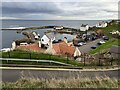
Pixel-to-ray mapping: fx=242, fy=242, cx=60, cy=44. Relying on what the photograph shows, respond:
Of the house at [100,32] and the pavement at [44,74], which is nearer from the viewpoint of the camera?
the pavement at [44,74]

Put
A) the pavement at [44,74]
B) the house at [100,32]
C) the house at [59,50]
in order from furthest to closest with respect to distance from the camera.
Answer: the house at [100,32]
the house at [59,50]
the pavement at [44,74]

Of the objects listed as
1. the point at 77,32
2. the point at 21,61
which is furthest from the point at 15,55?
the point at 77,32

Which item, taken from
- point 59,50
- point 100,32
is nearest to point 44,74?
point 59,50

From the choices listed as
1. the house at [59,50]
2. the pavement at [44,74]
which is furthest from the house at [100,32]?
the pavement at [44,74]

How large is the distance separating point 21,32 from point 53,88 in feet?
165

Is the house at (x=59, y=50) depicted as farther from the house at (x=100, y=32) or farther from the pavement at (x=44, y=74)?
the house at (x=100, y=32)

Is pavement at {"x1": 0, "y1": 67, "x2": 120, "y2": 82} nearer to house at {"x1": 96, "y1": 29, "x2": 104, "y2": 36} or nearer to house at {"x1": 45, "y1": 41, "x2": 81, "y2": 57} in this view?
house at {"x1": 45, "y1": 41, "x2": 81, "y2": 57}

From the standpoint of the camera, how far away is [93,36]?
2323 inches

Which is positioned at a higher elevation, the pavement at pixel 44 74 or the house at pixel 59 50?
the house at pixel 59 50

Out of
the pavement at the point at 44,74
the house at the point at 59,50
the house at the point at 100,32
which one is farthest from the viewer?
the house at the point at 100,32

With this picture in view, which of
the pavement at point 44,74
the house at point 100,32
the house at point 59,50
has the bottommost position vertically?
the pavement at point 44,74

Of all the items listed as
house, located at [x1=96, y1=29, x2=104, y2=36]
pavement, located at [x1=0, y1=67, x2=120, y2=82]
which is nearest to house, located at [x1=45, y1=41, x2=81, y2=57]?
pavement, located at [x1=0, y1=67, x2=120, y2=82]

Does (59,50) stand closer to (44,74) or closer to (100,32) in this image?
(44,74)

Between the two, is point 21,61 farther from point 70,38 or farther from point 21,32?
point 21,32
